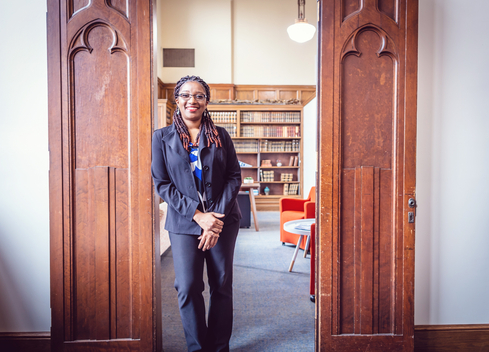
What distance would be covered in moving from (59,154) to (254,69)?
243 inches

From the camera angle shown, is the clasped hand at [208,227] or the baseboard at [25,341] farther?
the baseboard at [25,341]

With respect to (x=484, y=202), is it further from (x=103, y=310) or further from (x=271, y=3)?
(x=271, y=3)

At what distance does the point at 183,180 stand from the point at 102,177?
0.52 m

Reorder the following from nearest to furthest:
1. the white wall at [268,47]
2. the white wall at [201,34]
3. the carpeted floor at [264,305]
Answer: the carpeted floor at [264,305] < the white wall at [201,34] < the white wall at [268,47]

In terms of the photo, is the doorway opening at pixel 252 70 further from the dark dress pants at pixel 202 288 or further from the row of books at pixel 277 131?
the dark dress pants at pixel 202 288

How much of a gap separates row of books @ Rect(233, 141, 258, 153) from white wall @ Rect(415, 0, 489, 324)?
5209mm

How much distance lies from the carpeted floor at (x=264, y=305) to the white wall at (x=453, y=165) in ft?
2.77

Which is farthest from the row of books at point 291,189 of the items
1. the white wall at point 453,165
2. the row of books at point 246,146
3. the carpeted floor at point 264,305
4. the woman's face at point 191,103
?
the woman's face at point 191,103

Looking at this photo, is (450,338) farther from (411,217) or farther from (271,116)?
(271,116)

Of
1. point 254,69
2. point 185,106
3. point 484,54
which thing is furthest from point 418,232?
point 254,69

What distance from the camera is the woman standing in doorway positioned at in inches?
57.9

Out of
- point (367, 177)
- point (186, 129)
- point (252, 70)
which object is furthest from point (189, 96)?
point (252, 70)

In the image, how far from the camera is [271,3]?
708cm

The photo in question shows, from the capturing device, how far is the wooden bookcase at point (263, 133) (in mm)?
6840
